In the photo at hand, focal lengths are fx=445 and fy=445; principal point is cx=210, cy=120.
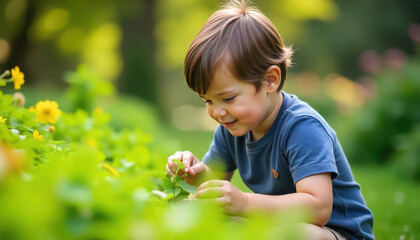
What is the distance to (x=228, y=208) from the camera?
4.85 feet

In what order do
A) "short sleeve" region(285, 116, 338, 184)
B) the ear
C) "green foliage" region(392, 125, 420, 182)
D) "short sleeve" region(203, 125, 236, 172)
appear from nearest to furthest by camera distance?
"short sleeve" region(285, 116, 338, 184) → the ear → "short sleeve" region(203, 125, 236, 172) → "green foliage" region(392, 125, 420, 182)

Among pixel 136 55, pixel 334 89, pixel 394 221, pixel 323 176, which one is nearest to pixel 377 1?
pixel 334 89

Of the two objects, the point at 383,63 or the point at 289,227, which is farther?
the point at 383,63

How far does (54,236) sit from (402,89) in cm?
542

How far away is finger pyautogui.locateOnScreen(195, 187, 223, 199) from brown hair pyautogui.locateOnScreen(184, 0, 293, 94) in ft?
1.54

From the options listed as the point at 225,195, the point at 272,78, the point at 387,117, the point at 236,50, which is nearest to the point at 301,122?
the point at 272,78

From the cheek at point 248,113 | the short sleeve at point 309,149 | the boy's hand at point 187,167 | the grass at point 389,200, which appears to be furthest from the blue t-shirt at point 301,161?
the grass at point 389,200

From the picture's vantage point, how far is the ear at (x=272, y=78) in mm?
1876

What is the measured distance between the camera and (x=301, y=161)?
1641 mm

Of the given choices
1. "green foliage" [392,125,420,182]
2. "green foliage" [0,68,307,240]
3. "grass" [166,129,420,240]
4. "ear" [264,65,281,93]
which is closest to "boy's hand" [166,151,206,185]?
"ear" [264,65,281,93]

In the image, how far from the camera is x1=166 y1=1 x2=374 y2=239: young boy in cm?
161

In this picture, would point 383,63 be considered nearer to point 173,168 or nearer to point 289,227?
point 173,168

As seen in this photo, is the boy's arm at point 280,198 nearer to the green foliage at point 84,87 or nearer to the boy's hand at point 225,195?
the boy's hand at point 225,195

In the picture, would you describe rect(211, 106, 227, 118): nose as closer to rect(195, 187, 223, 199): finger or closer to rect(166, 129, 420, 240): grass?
rect(195, 187, 223, 199): finger
